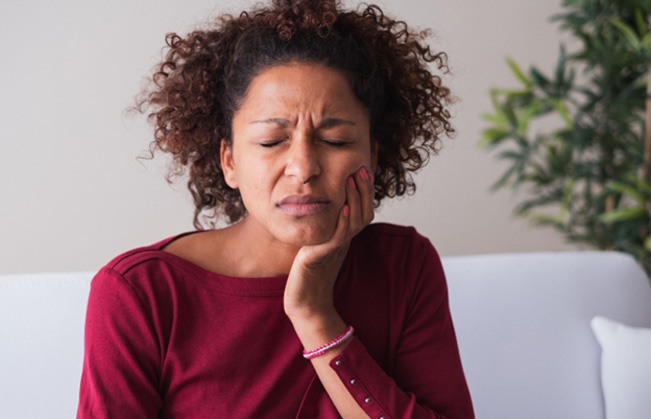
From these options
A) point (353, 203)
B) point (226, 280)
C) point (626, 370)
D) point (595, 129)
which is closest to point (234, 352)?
point (226, 280)

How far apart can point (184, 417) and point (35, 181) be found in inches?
59.0

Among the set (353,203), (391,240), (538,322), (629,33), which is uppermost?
(629,33)

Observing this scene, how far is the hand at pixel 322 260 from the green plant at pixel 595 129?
1.76 m

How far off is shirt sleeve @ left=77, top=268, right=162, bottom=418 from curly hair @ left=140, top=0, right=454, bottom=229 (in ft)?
1.10

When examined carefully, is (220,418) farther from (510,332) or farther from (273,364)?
(510,332)

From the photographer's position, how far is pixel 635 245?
123 inches

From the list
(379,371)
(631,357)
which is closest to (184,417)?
(379,371)

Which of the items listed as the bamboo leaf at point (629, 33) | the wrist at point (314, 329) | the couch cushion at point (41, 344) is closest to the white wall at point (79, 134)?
the couch cushion at point (41, 344)

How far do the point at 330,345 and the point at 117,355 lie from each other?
0.34 metres

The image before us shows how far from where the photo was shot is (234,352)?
4.74 ft

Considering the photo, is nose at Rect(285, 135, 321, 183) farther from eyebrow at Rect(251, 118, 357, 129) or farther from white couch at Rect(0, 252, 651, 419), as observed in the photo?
white couch at Rect(0, 252, 651, 419)

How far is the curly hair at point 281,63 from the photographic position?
4.66 ft

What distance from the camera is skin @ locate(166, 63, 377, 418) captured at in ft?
4.39

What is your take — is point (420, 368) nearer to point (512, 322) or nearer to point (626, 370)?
point (512, 322)
